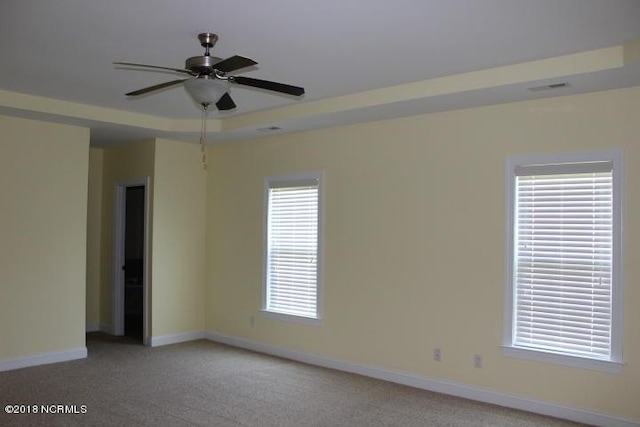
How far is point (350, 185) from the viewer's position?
19.6 feet

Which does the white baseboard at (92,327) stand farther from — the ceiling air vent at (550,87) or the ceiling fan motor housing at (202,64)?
the ceiling air vent at (550,87)

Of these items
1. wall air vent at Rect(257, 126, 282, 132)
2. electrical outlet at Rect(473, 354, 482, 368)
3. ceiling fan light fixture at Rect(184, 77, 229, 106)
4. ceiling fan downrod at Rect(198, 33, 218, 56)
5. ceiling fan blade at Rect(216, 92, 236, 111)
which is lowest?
electrical outlet at Rect(473, 354, 482, 368)

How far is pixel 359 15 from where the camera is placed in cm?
331

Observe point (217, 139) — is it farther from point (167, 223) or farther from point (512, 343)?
point (512, 343)

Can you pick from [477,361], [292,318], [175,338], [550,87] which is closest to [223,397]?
[292,318]

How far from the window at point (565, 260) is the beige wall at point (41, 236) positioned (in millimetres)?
4681

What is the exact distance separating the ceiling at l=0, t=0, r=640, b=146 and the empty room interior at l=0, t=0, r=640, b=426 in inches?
0.9

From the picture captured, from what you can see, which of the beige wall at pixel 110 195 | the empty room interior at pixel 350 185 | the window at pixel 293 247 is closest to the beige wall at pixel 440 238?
the empty room interior at pixel 350 185

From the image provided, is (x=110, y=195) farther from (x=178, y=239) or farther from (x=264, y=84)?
(x=264, y=84)

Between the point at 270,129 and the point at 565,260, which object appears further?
the point at 270,129

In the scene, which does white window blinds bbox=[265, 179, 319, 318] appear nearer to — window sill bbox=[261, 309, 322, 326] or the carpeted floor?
window sill bbox=[261, 309, 322, 326]

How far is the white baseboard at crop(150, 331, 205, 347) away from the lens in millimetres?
6945

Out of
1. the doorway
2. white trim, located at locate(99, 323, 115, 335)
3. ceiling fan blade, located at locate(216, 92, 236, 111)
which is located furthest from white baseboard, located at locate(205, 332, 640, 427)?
ceiling fan blade, located at locate(216, 92, 236, 111)

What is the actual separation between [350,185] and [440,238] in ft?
4.02
